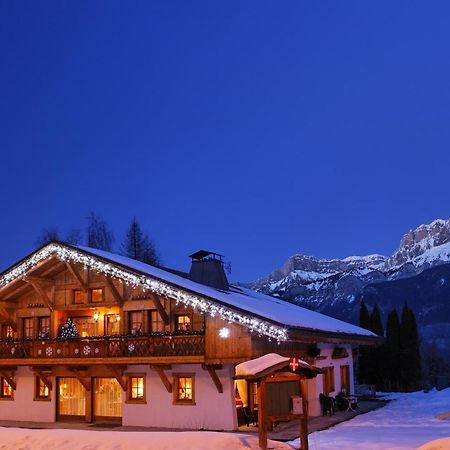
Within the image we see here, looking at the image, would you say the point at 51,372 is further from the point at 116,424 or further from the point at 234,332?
the point at 234,332

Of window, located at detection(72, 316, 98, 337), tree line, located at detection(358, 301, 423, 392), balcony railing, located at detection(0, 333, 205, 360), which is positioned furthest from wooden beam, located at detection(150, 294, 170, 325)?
tree line, located at detection(358, 301, 423, 392)

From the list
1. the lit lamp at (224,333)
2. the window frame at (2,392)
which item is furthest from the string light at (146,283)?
the window frame at (2,392)

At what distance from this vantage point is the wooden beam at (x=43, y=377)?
2708cm

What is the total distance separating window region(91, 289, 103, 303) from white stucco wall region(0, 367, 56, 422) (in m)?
3.85

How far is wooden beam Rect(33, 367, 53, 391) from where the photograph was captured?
2708 cm

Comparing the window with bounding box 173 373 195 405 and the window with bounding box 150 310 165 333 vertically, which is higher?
the window with bounding box 150 310 165 333

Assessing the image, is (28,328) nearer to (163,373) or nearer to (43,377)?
(43,377)

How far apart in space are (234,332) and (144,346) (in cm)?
362

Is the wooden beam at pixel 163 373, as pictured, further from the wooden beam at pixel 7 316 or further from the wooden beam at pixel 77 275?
the wooden beam at pixel 7 316

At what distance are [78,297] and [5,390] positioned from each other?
221 inches

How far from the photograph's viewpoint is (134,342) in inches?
957

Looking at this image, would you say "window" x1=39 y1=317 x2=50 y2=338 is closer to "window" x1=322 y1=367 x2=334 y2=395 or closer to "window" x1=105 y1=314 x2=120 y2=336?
"window" x1=105 y1=314 x2=120 y2=336

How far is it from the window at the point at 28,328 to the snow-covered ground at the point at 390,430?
44.6ft

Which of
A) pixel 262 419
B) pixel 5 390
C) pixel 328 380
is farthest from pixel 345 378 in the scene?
pixel 262 419
